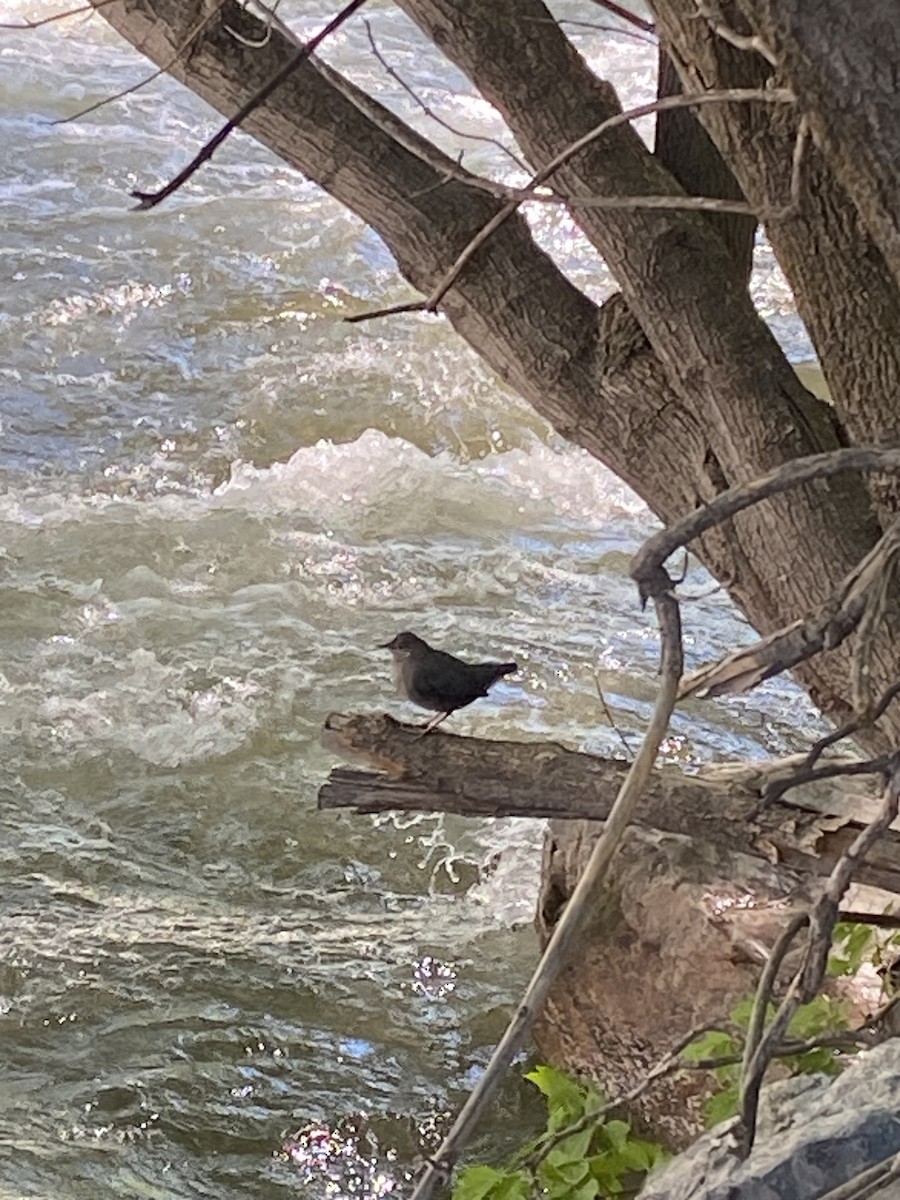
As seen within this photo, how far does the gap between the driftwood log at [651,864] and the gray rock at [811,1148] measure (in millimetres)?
405

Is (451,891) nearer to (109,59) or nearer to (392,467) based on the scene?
(392,467)

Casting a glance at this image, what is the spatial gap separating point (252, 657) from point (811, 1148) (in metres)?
3.27

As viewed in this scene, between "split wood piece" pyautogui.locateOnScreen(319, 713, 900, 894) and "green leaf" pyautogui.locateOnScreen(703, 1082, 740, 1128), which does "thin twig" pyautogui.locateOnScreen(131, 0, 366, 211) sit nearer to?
"split wood piece" pyautogui.locateOnScreen(319, 713, 900, 894)

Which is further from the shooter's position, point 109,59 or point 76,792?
point 109,59

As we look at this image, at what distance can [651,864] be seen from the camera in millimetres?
3275

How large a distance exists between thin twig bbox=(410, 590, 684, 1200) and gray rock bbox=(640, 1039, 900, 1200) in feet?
2.47

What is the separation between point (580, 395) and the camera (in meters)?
2.35

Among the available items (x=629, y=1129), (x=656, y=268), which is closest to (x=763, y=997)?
(x=656, y=268)

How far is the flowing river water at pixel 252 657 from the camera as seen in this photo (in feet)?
11.6

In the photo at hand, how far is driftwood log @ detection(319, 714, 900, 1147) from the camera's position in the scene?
223cm

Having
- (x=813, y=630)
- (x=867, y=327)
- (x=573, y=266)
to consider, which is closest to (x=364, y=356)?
(x=573, y=266)

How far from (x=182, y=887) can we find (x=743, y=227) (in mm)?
2430

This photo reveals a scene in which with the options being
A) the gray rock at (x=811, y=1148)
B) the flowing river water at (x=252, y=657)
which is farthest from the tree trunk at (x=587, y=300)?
the flowing river water at (x=252, y=657)

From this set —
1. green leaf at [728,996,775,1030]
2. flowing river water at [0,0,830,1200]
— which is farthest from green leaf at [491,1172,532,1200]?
flowing river water at [0,0,830,1200]
